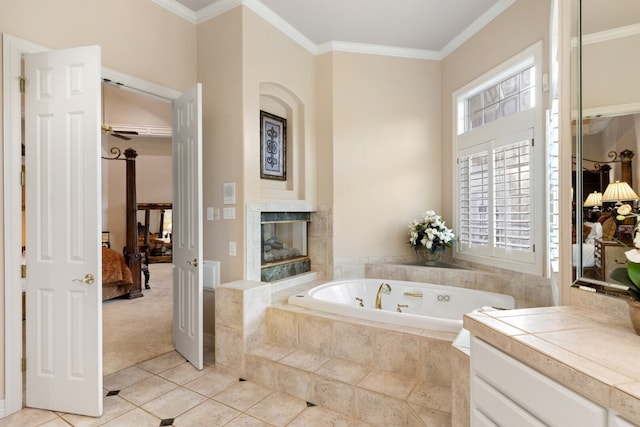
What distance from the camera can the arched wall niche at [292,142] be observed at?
3.62 meters

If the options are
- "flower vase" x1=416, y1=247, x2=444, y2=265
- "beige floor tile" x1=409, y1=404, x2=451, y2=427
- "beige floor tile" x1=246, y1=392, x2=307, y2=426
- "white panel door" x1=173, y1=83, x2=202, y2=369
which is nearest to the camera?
"beige floor tile" x1=409, y1=404, x2=451, y2=427

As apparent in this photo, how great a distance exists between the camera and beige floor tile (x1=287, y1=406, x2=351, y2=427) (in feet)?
6.43

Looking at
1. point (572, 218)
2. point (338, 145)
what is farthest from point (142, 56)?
point (572, 218)

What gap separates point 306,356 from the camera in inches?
94.1

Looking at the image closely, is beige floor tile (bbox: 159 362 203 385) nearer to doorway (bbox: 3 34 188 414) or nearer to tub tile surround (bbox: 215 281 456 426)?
tub tile surround (bbox: 215 281 456 426)

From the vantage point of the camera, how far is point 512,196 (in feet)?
9.77

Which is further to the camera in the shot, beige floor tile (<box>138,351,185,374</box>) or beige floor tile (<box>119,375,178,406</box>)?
beige floor tile (<box>138,351,185,374</box>)

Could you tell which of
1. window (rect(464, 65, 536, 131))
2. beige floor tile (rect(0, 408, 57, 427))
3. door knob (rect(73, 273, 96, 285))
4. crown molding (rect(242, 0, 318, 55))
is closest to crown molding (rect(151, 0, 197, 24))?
crown molding (rect(242, 0, 318, 55))

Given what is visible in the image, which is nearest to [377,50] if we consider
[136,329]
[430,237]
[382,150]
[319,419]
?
[382,150]

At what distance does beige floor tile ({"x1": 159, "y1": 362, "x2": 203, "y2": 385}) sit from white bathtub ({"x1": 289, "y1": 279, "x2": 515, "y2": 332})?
969 millimetres

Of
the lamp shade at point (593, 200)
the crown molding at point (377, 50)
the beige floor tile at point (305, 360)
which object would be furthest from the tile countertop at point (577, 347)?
the crown molding at point (377, 50)

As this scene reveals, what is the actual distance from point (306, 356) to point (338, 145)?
237cm

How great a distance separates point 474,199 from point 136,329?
4.07 meters

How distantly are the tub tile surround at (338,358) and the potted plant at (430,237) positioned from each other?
1614 millimetres
